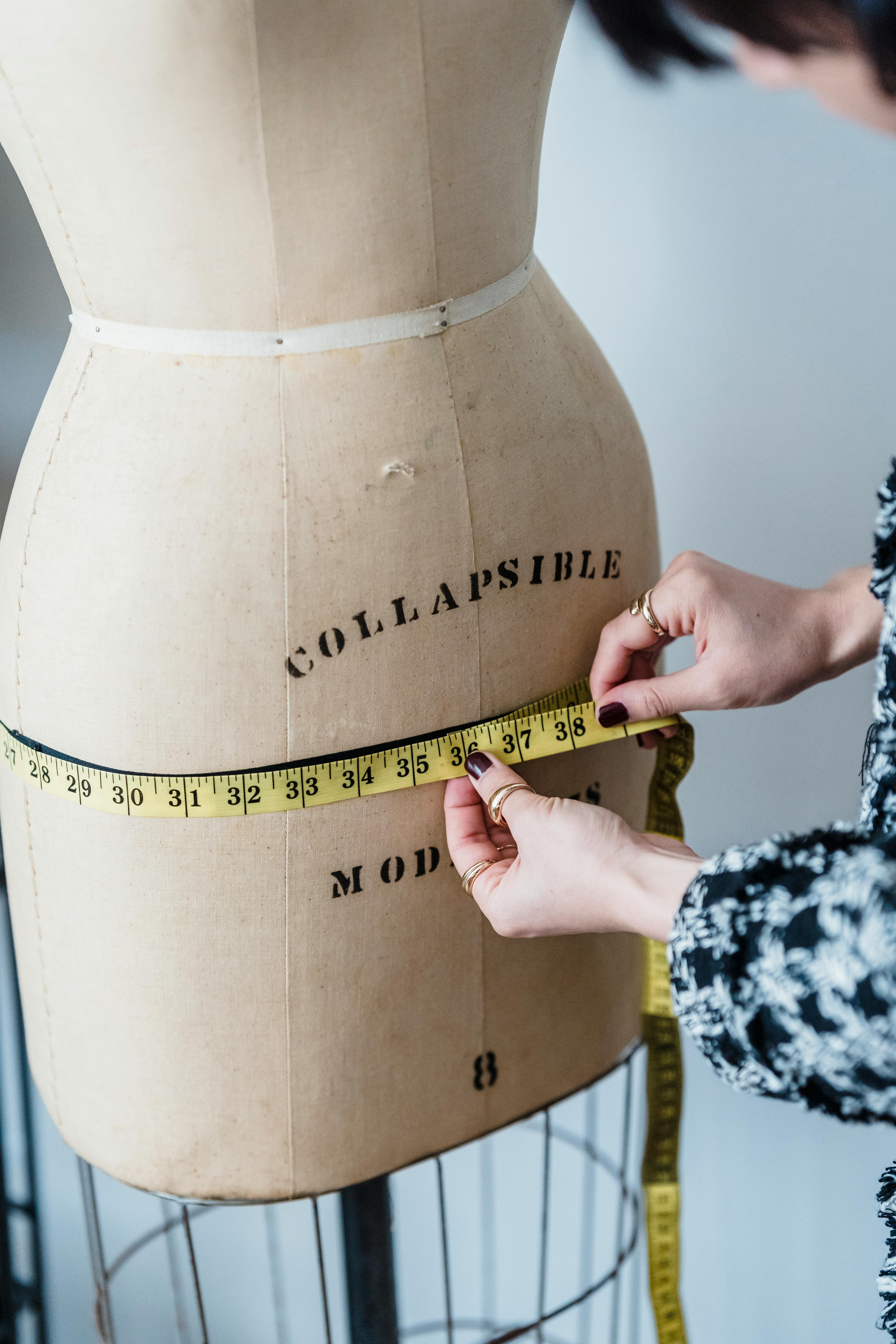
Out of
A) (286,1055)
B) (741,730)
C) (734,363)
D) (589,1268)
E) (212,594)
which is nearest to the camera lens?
(212,594)

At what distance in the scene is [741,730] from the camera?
1989 millimetres

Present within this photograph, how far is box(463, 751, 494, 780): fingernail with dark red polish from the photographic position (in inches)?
45.7

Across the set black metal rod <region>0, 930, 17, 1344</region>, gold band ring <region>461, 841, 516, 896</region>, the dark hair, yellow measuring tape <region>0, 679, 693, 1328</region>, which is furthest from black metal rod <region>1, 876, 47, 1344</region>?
the dark hair

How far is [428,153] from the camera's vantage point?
1.05 meters

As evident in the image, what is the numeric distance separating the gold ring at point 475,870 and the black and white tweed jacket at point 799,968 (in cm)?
Answer: 23

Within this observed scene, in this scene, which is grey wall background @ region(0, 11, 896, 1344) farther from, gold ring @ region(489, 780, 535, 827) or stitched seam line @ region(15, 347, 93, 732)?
gold ring @ region(489, 780, 535, 827)

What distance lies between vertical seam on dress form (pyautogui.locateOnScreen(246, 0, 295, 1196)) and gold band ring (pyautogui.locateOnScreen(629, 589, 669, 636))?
14.0 inches

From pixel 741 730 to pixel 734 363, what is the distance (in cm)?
56

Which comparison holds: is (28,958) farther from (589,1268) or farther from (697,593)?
(589,1268)

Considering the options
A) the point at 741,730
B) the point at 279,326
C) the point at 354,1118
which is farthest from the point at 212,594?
the point at 741,730

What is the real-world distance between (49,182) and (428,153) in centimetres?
32

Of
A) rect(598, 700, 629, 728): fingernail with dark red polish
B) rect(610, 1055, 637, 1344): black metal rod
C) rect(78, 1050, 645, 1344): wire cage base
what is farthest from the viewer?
rect(78, 1050, 645, 1344): wire cage base

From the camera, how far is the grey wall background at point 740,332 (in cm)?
169

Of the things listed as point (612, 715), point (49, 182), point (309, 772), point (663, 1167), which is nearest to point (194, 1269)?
point (663, 1167)
